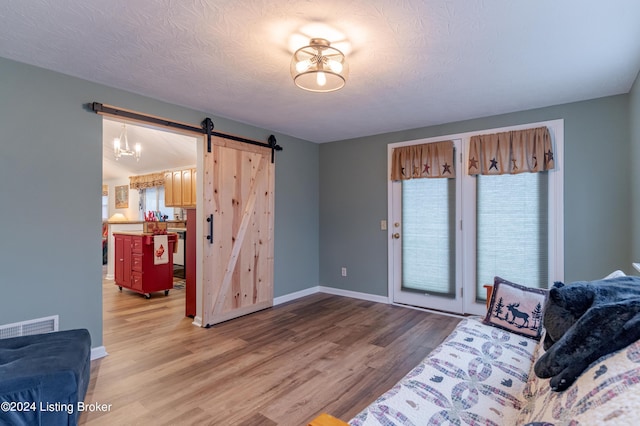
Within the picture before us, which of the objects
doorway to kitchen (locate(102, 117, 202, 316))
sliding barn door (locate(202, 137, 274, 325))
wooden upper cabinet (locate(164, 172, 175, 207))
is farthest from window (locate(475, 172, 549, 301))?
wooden upper cabinet (locate(164, 172, 175, 207))

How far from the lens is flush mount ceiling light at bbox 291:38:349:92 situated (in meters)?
2.11

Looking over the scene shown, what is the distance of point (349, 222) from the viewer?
15.8 ft

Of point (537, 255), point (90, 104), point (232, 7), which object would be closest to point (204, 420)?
point (232, 7)

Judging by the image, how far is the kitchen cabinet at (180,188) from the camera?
20.1ft

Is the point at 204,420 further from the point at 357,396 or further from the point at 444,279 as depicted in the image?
the point at 444,279

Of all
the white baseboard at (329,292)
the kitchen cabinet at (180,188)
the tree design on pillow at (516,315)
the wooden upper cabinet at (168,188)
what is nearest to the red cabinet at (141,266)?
the kitchen cabinet at (180,188)

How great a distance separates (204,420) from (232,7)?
2.37m

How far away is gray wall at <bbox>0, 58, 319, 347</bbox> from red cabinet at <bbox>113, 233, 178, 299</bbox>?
2.06 metres

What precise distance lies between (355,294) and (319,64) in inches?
135

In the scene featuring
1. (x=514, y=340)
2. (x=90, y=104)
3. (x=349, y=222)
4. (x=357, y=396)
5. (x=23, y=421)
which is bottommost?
(x=357, y=396)

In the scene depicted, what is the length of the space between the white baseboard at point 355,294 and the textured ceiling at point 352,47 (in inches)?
102

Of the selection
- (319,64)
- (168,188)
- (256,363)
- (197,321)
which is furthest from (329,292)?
(168,188)

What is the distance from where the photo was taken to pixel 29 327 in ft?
7.86

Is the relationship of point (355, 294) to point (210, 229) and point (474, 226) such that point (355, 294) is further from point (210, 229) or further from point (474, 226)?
point (210, 229)
